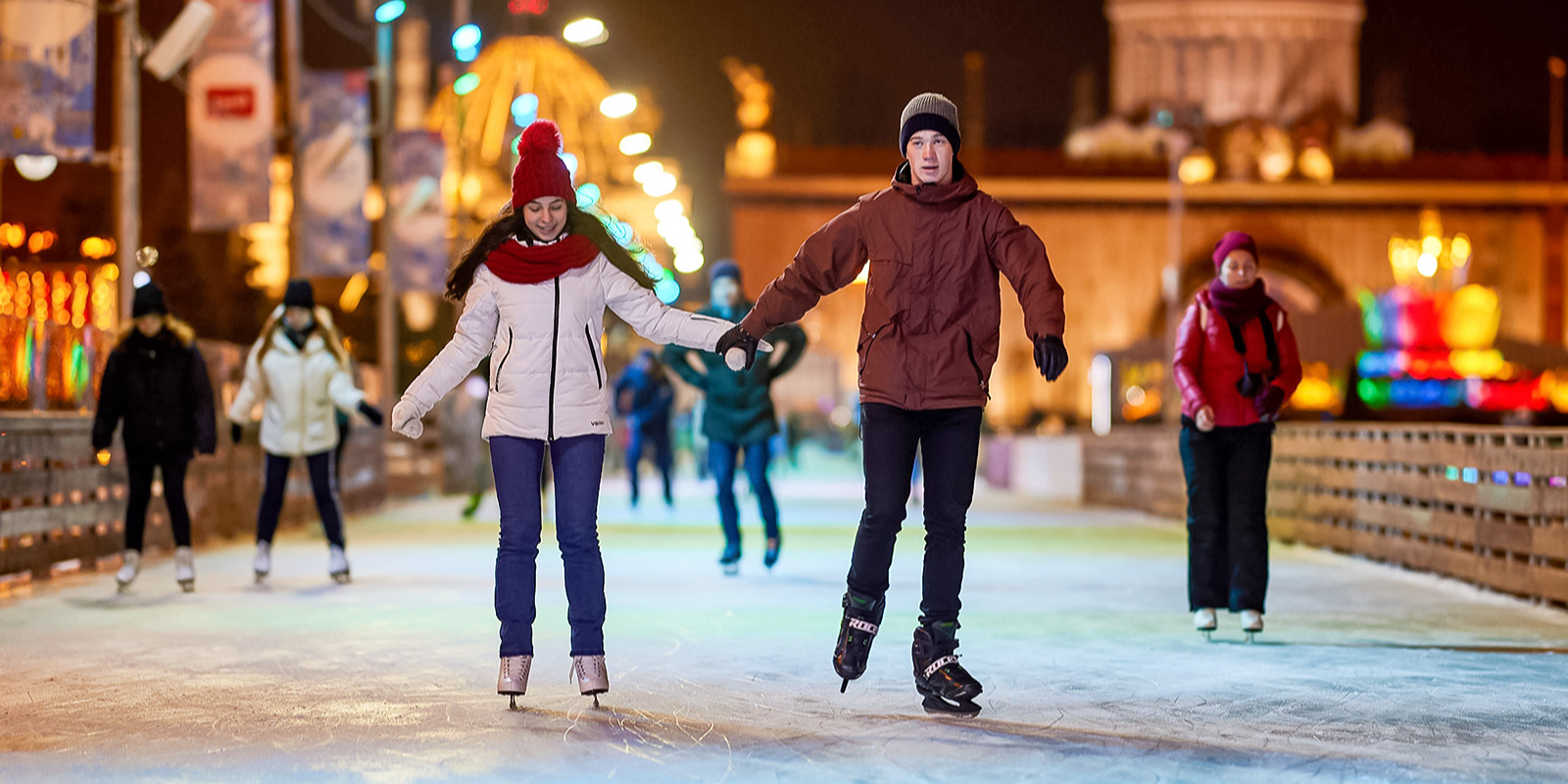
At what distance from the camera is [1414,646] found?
8594mm

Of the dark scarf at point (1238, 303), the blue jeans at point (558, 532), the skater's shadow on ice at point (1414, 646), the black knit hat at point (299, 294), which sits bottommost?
the skater's shadow on ice at point (1414, 646)

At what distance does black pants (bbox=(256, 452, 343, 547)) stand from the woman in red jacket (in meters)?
5.37

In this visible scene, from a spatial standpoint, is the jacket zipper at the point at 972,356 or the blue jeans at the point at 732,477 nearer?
the jacket zipper at the point at 972,356

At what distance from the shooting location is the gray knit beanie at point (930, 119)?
662 centimetres

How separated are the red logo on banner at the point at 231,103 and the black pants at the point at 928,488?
12.7 m

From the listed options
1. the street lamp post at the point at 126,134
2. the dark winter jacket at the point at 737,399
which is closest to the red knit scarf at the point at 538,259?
the dark winter jacket at the point at 737,399

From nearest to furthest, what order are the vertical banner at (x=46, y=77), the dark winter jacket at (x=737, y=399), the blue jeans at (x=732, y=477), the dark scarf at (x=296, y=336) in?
the dark scarf at (x=296, y=336) < the dark winter jacket at (x=737, y=399) < the blue jeans at (x=732, y=477) < the vertical banner at (x=46, y=77)

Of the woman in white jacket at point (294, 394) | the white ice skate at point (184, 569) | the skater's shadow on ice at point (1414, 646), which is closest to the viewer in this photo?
the skater's shadow on ice at point (1414, 646)

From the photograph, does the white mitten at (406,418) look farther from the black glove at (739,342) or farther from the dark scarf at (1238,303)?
the dark scarf at (1238,303)

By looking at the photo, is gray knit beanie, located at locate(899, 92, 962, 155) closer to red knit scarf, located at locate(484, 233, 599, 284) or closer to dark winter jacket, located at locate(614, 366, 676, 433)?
red knit scarf, located at locate(484, 233, 599, 284)

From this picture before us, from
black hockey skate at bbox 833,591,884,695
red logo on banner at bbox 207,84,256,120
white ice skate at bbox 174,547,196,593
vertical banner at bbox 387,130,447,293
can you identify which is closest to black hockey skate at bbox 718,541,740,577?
white ice skate at bbox 174,547,196,593

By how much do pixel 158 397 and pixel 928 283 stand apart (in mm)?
6044

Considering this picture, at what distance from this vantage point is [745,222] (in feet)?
267

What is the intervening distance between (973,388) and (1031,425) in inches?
2716
